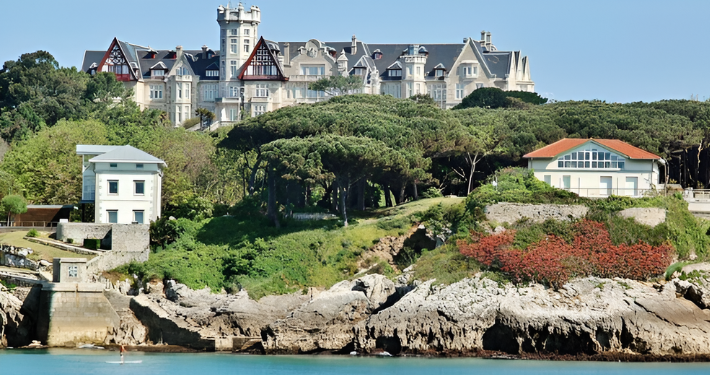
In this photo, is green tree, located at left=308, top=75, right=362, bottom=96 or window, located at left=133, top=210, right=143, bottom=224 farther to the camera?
green tree, located at left=308, top=75, right=362, bottom=96

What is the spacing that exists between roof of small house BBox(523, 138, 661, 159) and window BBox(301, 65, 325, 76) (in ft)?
164

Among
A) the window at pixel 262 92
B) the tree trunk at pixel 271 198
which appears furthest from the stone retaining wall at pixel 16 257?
the window at pixel 262 92

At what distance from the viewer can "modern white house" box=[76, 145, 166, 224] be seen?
219 ft

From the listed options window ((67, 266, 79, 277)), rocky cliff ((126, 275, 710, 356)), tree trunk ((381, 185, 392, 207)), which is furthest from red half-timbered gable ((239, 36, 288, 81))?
rocky cliff ((126, 275, 710, 356))

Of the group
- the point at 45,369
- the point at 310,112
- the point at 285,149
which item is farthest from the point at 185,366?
the point at 310,112

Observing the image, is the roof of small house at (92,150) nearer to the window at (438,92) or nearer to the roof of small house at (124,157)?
the roof of small house at (124,157)

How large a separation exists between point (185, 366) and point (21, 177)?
25750mm

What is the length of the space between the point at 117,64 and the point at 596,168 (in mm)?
62812

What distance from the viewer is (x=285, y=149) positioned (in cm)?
6656

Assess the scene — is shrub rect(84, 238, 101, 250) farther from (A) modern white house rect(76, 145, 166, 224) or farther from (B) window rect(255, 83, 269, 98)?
(B) window rect(255, 83, 269, 98)

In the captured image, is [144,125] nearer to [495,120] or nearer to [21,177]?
[21,177]

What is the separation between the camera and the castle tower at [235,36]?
386ft

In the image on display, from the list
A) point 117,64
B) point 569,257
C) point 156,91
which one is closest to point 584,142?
point 569,257

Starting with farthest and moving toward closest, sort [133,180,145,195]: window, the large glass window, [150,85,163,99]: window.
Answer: [150,85,163,99]: window → the large glass window → [133,180,145,195]: window
